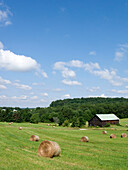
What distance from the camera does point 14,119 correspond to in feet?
414

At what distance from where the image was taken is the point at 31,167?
12008 millimetres

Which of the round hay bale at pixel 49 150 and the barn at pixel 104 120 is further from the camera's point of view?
the barn at pixel 104 120

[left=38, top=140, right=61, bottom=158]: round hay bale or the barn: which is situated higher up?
the barn

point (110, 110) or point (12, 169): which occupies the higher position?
point (110, 110)

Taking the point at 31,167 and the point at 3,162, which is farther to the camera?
the point at 3,162

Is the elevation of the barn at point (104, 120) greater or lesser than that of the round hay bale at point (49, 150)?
greater

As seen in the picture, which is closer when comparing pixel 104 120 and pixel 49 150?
pixel 49 150

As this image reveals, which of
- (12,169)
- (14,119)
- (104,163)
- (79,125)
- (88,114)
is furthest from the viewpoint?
(14,119)

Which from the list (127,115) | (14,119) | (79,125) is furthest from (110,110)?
(14,119)

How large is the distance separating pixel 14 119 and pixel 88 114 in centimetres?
5309

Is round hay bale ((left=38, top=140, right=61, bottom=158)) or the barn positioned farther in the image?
the barn

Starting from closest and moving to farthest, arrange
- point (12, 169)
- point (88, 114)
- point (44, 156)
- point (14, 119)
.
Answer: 1. point (12, 169)
2. point (44, 156)
3. point (88, 114)
4. point (14, 119)

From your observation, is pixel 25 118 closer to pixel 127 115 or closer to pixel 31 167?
pixel 127 115

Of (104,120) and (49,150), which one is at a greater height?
(104,120)
